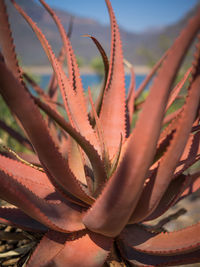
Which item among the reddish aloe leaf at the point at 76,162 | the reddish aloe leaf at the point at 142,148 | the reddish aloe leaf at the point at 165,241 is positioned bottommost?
the reddish aloe leaf at the point at 165,241

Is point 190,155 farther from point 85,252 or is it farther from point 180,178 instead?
point 85,252

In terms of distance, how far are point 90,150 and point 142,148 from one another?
0.11 m

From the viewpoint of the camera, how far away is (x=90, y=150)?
15.7 inches

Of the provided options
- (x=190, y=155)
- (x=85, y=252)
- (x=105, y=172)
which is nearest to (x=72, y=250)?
(x=85, y=252)

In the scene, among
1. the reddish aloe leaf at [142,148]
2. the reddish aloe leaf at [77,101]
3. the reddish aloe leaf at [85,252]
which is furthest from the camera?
the reddish aloe leaf at [77,101]

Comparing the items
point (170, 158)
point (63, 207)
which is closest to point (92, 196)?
point (63, 207)

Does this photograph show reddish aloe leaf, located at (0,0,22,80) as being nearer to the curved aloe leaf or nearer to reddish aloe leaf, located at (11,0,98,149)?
reddish aloe leaf, located at (11,0,98,149)

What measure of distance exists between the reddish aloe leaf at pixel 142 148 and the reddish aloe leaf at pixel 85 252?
0.12 feet

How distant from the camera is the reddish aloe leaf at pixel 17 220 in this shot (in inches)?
17.5

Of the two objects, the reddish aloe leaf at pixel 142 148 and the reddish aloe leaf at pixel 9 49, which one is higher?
the reddish aloe leaf at pixel 9 49

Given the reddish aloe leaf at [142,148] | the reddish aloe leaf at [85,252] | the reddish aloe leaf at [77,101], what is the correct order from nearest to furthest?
1. the reddish aloe leaf at [142,148]
2. the reddish aloe leaf at [85,252]
3. the reddish aloe leaf at [77,101]

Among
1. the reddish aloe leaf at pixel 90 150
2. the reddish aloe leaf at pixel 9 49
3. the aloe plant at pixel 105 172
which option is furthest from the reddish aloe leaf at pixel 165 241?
the reddish aloe leaf at pixel 9 49

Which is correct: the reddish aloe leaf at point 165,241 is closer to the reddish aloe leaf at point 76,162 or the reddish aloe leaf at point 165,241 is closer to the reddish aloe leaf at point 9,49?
the reddish aloe leaf at point 76,162

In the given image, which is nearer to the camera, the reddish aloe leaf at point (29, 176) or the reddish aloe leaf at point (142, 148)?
the reddish aloe leaf at point (142, 148)
